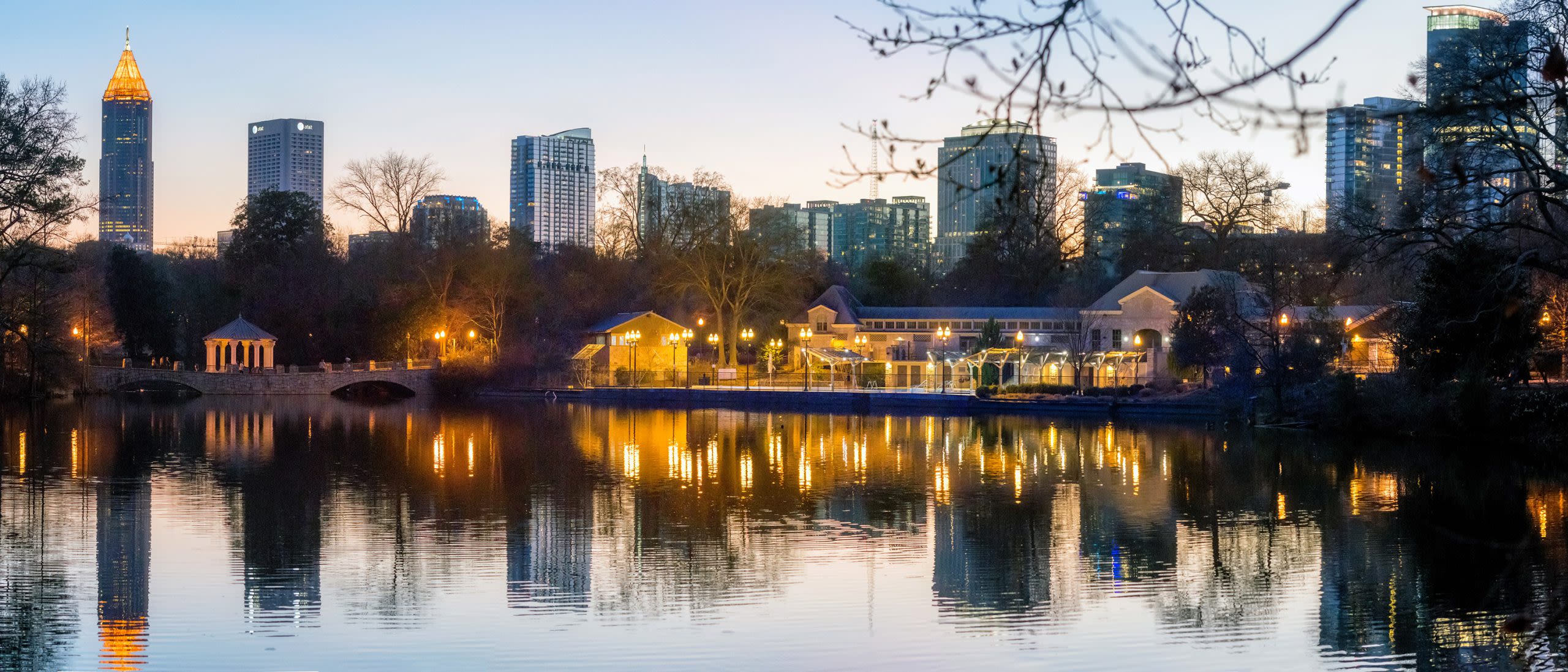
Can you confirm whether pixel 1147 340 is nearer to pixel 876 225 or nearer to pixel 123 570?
pixel 123 570

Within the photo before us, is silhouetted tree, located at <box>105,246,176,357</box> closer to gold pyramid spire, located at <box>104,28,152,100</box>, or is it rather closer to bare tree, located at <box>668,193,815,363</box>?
bare tree, located at <box>668,193,815,363</box>

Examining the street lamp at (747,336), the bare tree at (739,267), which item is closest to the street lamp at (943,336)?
the bare tree at (739,267)

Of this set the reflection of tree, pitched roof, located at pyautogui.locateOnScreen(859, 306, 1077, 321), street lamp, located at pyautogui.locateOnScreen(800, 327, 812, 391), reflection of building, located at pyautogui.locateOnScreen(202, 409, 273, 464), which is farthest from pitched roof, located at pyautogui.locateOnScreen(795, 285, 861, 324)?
the reflection of tree

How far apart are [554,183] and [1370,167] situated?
96.5 metres

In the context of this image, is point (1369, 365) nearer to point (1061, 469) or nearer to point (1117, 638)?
point (1061, 469)

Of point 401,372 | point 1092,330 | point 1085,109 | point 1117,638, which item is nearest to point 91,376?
point 401,372

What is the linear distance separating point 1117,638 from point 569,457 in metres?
16.5

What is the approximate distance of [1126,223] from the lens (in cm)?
6425

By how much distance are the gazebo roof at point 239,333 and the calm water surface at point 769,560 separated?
2746cm

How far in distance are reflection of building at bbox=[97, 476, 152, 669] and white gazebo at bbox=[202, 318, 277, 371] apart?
35590 millimetres

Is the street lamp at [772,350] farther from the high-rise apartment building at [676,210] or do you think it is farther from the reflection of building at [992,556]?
the reflection of building at [992,556]

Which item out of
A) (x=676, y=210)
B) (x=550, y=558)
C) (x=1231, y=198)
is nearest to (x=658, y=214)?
(x=676, y=210)

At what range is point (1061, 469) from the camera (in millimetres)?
23312

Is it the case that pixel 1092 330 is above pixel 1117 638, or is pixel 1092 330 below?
above
